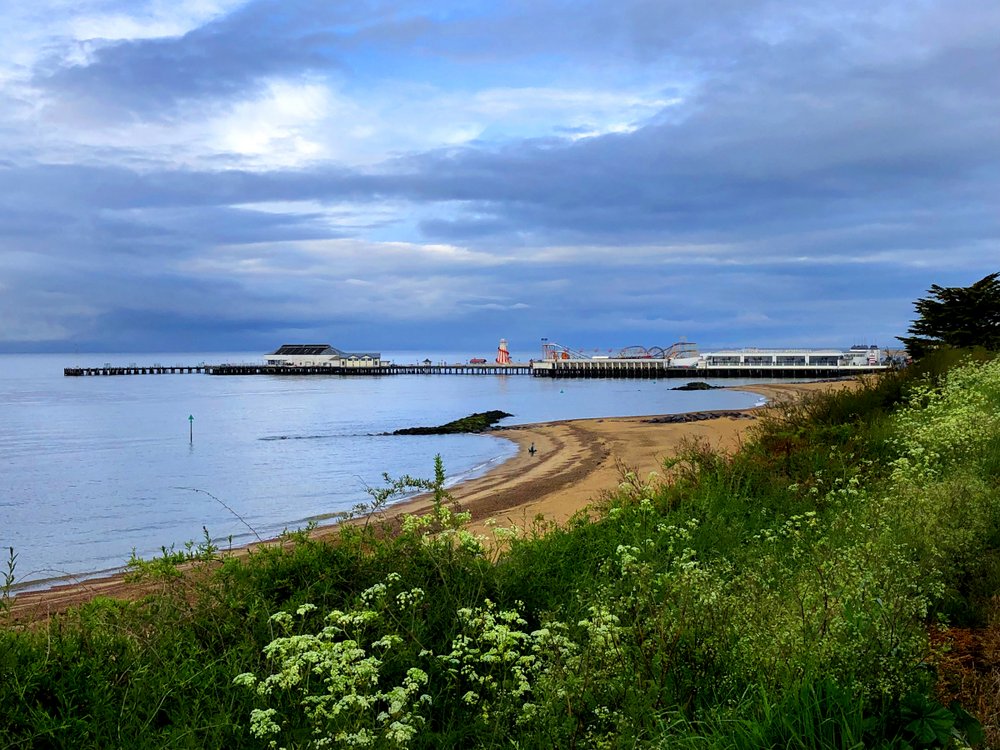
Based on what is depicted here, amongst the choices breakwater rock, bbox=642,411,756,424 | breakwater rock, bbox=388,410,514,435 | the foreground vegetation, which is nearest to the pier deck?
breakwater rock, bbox=642,411,756,424

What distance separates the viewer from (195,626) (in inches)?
224

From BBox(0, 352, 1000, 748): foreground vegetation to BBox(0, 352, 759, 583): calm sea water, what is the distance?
4.74 ft

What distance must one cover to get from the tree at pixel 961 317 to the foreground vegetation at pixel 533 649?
27.6m

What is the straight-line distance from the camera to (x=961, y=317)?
108 feet

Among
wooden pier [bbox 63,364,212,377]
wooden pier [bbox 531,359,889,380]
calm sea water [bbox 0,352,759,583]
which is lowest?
calm sea water [bbox 0,352,759,583]

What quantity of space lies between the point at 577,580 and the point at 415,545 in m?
1.77

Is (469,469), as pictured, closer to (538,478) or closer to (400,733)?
(538,478)

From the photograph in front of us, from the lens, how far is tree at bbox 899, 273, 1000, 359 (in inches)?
1241

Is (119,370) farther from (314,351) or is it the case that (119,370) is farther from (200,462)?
(200,462)

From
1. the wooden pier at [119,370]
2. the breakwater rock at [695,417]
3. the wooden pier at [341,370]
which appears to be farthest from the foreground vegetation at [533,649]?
the wooden pier at [119,370]

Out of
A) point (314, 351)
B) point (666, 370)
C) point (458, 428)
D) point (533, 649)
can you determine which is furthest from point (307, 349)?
point (533, 649)

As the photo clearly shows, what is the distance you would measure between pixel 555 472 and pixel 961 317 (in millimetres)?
17931

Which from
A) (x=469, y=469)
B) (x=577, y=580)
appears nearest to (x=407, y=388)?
(x=469, y=469)

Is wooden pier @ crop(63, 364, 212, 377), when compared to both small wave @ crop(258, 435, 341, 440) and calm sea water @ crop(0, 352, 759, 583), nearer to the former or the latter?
calm sea water @ crop(0, 352, 759, 583)
